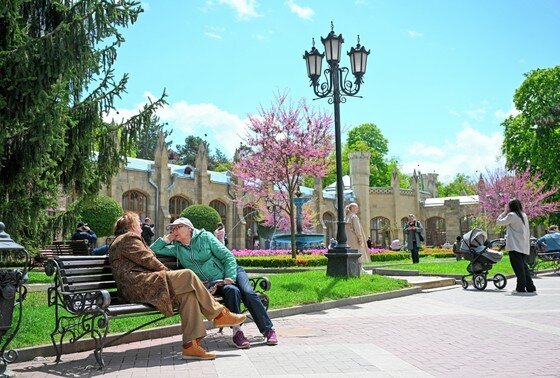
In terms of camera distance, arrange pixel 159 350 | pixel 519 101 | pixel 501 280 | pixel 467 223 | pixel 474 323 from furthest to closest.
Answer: pixel 467 223 → pixel 519 101 → pixel 501 280 → pixel 474 323 → pixel 159 350

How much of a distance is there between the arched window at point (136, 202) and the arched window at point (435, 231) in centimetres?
3200

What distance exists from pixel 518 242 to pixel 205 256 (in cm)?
740

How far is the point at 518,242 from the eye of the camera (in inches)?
436

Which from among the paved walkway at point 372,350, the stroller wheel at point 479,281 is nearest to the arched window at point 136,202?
the stroller wheel at point 479,281

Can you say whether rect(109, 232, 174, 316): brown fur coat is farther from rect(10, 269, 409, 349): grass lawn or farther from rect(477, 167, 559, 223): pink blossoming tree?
rect(477, 167, 559, 223): pink blossoming tree

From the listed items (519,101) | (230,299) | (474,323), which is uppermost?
(519,101)

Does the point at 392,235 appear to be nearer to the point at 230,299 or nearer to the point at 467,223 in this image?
the point at 467,223

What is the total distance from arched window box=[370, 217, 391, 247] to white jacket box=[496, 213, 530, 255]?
143 ft

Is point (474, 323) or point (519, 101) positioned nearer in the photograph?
point (474, 323)

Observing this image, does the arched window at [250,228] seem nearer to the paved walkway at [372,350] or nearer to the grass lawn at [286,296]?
the grass lawn at [286,296]

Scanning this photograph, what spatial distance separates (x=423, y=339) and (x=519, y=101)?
1502 inches

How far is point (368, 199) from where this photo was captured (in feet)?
177

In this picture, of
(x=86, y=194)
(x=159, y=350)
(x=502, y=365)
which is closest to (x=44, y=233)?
(x=86, y=194)

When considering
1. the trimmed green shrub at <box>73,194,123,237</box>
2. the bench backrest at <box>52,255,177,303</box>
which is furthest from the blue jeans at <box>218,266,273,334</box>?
the trimmed green shrub at <box>73,194,123,237</box>
